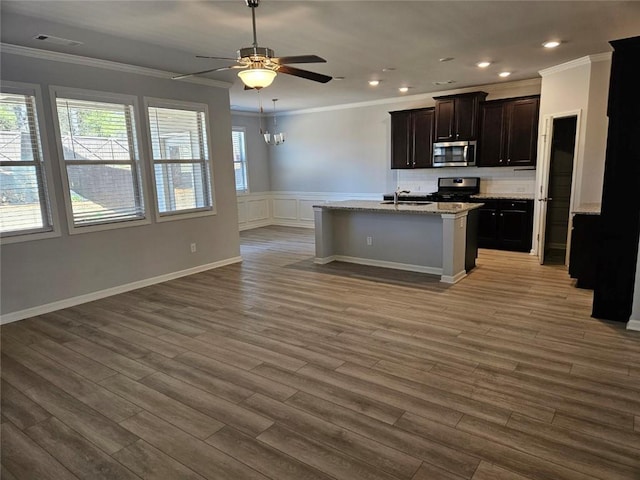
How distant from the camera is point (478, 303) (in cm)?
420

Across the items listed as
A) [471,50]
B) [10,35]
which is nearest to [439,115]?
[471,50]

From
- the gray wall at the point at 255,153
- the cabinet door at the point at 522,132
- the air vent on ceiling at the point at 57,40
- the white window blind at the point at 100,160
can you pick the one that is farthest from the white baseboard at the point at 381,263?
the gray wall at the point at 255,153

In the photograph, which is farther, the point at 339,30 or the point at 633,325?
the point at 339,30

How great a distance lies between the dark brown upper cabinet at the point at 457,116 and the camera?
669 cm

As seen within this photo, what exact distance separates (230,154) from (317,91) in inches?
78.9

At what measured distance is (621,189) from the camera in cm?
348

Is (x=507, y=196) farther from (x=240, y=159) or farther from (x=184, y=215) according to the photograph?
(x=240, y=159)

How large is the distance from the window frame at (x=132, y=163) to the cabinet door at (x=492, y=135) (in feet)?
17.3

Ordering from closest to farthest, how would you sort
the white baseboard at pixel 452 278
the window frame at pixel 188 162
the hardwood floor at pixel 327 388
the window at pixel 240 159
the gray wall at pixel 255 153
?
the hardwood floor at pixel 327 388, the white baseboard at pixel 452 278, the window frame at pixel 188 162, the window at pixel 240 159, the gray wall at pixel 255 153

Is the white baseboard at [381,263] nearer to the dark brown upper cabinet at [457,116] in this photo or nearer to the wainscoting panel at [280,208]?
the dark brown upper cabinet at [457,116]

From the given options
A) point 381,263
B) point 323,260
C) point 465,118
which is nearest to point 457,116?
point 465,118

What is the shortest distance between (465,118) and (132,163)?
5.25 m

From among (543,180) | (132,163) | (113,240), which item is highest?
(132,163)

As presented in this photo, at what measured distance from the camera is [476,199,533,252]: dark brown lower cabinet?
626 cm
